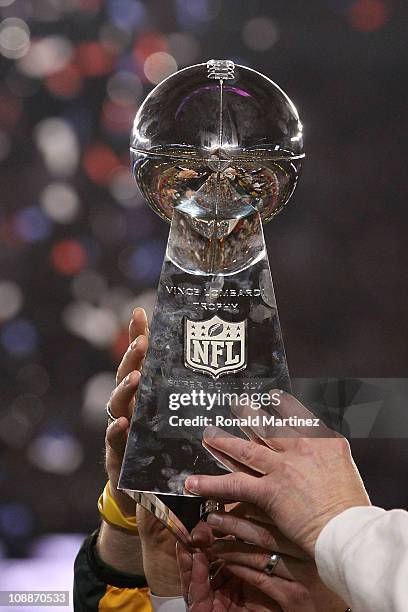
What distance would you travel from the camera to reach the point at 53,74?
1.56 meters

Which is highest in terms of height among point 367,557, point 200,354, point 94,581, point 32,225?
point 32,225

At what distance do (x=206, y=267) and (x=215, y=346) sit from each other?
7 cm

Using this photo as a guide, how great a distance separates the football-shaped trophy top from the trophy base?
26 centimetres

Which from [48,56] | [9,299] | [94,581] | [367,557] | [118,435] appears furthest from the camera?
[48,56]

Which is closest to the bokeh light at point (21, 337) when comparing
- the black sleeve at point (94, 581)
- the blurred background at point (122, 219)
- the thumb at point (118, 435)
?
the blurred background at point (122, 219)

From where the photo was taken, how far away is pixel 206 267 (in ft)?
2.79

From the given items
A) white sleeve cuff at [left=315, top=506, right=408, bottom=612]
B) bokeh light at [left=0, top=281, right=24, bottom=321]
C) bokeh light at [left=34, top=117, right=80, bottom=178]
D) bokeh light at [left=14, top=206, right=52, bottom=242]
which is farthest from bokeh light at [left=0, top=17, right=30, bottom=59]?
white sleeve cuff at [left=315, top=506, right=408, bottom=612]

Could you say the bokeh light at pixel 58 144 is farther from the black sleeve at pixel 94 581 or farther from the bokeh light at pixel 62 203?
the black sleeve at pixel 94 581

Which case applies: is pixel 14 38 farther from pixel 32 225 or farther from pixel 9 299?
pixel 9 299

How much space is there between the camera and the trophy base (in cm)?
87

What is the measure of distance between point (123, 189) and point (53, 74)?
0.23 meters

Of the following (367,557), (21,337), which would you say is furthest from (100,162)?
(367,557)

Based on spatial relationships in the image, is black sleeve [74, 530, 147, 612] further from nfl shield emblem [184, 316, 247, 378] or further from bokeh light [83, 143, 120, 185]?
bokeh light [83, 143, 120, 185]

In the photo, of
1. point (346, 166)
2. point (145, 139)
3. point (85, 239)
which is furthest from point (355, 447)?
point (145, 139)
